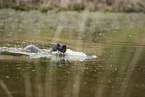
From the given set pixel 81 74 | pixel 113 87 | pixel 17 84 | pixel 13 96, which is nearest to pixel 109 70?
pixel 81 74

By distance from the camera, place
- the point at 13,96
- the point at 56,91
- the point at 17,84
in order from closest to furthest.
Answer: the point at 13,96 < the point at 56,91 < the point at 17,84

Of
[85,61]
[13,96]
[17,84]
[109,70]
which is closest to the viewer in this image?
[13,96]

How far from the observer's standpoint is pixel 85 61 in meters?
13.4

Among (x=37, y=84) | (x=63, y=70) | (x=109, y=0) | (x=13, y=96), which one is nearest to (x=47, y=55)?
(x=63, y=70)

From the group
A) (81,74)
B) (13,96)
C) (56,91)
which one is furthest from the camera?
(81,74)

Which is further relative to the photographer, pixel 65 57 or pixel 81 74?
pixel 65 57

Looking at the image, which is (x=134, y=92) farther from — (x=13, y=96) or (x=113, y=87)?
(x=13, y=96)

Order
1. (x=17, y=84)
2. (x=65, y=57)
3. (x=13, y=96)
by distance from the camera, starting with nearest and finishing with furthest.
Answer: (x=13, y=96), (x=17, y=84), (x=65, y=57)

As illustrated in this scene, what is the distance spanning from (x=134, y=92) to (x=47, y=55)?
23.5 feet

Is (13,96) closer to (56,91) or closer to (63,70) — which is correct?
(56,91)

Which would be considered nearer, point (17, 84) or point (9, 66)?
point (17, 84)

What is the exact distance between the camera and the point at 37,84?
909 centimetres

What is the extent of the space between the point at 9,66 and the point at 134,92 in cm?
593

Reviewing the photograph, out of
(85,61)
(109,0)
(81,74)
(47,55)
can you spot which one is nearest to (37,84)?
(81,74)
